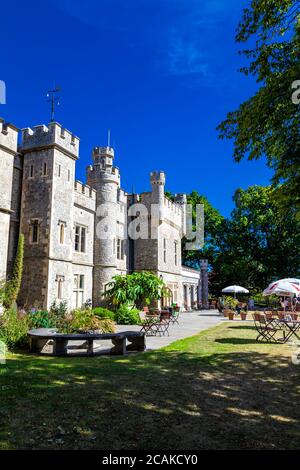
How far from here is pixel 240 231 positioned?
4500cm

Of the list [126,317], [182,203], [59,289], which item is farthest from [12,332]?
[182,203]

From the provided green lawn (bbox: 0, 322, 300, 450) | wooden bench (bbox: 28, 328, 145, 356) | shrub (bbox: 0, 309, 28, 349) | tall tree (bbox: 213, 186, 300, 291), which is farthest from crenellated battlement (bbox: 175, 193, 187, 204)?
green lawn (bbox: 0, 322, 300, 450)

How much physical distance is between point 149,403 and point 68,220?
1504cm

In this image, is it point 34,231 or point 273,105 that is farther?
point 34,231

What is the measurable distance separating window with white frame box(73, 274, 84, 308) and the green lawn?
11.8 metres

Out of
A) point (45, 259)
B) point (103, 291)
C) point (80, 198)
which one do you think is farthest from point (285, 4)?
point (103, 291)

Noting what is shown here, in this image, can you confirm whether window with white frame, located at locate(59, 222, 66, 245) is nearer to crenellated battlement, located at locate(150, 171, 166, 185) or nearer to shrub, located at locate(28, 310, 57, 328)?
shrub, located at locate(28, 310, 57, 328)

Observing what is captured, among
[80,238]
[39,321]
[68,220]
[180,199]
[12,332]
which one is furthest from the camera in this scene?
[180,199]

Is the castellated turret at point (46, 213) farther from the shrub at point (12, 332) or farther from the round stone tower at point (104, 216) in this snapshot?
the shrub at point (12, 332)

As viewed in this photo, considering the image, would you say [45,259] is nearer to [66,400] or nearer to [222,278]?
[66,400]

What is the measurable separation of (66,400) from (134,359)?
389 centimetres

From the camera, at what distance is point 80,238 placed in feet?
73.0

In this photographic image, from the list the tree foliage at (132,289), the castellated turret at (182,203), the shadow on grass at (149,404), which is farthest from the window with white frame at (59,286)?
the castellated turret at (182,203)

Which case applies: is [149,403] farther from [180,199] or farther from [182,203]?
[180,199]
